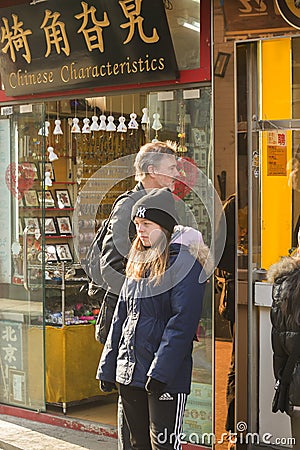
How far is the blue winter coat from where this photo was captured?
17.6ft

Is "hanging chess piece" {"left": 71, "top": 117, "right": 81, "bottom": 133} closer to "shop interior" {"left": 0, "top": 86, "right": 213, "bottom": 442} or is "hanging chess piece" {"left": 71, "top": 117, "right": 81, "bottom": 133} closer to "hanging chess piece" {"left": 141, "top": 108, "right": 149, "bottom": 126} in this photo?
"shop interior" {"left": 0, "top": 86, "right": 213, "bottom": 442}

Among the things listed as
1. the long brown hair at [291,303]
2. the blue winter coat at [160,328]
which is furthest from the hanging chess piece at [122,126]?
the long brown hair at [291,303]

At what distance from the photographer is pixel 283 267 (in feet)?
19.1

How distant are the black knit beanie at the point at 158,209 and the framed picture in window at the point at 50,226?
256cm

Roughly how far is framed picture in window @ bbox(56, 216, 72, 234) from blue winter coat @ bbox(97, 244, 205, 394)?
2939 millimetres

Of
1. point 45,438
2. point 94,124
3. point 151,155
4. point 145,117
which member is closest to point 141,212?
point 151,155

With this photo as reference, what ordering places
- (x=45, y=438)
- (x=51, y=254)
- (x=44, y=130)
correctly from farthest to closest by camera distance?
(x=51, y=254), (x=44, y=130), (x=45, y=438)

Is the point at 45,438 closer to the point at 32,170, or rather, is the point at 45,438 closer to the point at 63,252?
the point at 63,252

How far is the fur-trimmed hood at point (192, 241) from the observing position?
567cm

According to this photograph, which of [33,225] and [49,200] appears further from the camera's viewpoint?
[49,200]

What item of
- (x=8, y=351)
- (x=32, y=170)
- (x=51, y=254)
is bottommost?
(x=8, y=351)

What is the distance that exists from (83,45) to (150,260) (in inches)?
79.7

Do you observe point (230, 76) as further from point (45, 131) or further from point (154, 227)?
point (45, 131)

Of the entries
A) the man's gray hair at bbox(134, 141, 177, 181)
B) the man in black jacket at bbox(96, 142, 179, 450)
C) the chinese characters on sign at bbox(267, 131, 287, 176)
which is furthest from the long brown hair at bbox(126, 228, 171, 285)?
the chinese characters on sign at bbox(267, 131, 287, 176)
